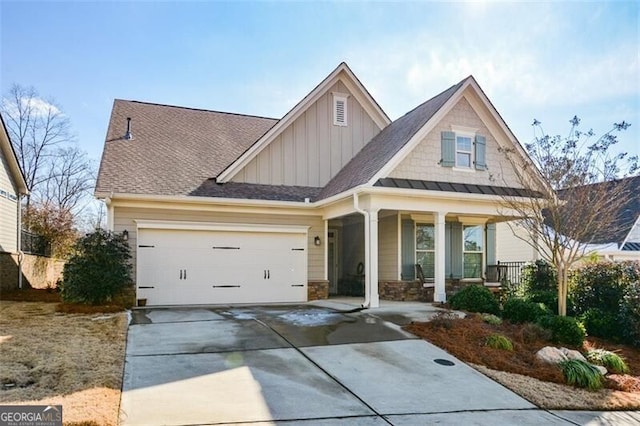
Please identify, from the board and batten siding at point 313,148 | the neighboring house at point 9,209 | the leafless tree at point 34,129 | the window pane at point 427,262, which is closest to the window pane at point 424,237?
the window pane at point 427,262

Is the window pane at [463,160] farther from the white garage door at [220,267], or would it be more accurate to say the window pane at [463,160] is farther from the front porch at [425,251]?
the white garage door at [220,267]

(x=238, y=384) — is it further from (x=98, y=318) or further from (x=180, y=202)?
(x=180, y=202)

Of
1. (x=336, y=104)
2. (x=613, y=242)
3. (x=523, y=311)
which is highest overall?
(x=336, y=104)

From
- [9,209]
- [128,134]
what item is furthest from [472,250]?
[9,209]

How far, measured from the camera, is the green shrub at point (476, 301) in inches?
451

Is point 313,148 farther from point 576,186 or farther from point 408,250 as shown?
point 576,186

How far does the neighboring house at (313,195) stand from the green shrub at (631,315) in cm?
397

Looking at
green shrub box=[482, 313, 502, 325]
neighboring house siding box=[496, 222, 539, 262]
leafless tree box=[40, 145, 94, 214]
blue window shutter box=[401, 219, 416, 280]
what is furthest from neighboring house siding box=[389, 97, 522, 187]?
leafless tree box=[40, 145, 94, 214]

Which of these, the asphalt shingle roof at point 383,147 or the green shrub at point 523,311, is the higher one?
the asphalt shingle roof at point 383,147

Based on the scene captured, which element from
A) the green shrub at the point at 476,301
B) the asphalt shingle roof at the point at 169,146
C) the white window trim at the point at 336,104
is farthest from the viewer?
the white window trim at the point at 336,104

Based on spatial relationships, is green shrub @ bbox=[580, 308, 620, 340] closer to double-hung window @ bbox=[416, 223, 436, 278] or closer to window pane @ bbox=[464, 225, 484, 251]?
double-hung window @ bbox=[416, 223, 436, 278]

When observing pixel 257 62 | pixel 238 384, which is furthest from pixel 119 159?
pixel 238 384

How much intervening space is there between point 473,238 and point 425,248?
1.91 meters

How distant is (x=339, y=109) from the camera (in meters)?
16.2
